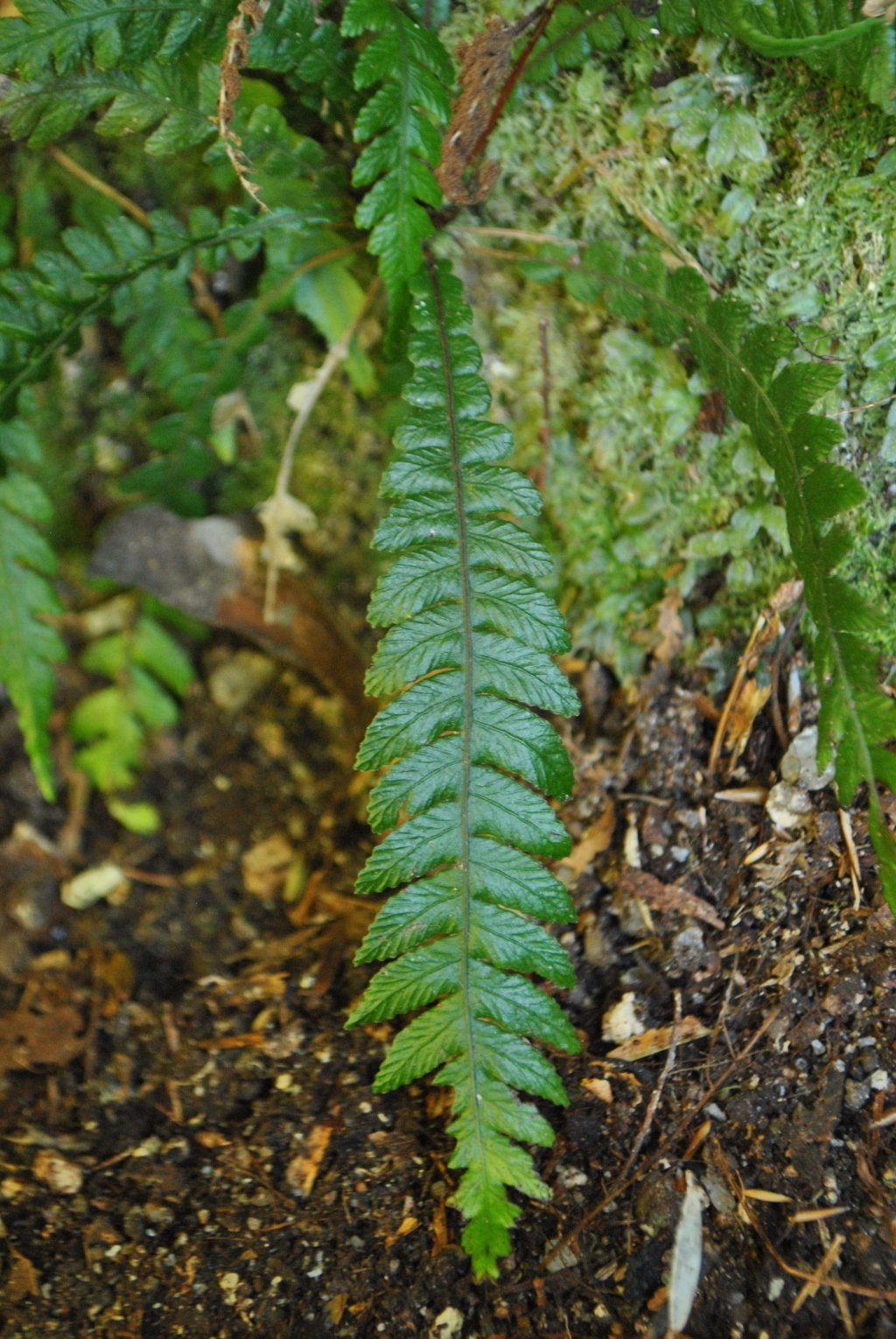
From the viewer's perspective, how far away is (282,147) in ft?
5.54

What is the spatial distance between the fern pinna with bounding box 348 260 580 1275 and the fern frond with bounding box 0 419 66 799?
94cm

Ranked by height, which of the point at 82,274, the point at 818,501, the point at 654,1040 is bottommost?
the point at 654,1040

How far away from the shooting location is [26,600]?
1947 millimetres

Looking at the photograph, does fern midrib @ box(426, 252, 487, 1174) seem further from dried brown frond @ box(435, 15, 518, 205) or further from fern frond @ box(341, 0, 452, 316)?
dried brown frond @ box(435, 15, 518, 205)

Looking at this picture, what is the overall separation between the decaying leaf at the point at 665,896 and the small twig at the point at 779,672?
32 centimetres

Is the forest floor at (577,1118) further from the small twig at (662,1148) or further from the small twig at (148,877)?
the small twig at (148,877)

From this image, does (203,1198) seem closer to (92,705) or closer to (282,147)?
(92,705)

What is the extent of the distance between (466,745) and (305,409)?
1.12m

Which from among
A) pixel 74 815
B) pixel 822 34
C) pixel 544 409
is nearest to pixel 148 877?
pixel 74 815

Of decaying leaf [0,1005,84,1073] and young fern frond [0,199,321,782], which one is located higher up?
young fern frond [0,199,321,782]

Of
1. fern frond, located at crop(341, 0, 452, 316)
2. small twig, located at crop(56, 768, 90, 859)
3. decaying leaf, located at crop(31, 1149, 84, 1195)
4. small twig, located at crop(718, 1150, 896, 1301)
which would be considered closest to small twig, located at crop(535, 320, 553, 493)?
fern frond, located at crop(341, 0, 452, 316)

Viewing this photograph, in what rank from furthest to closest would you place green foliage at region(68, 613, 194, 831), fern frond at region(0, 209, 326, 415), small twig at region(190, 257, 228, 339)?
green foliage at region(68, 613, 194, 831) → small twig at region(190, 257, 228, 339) → fern frond at region(0, 209, 326, 415)

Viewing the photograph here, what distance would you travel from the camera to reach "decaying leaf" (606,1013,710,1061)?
4.64 ft

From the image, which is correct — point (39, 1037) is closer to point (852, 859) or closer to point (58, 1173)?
point (58, 1173)
